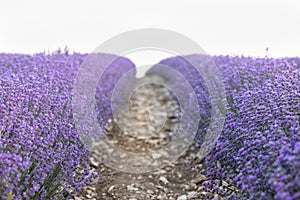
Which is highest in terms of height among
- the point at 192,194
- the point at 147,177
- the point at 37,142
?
the point at 37,142

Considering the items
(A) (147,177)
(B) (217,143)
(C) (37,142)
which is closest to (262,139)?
(B) (217,143)

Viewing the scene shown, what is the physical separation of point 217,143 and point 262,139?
2.47 feet

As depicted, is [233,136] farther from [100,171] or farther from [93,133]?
[100,171]

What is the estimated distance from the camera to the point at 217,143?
3.16 metres

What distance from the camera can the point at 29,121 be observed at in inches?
107

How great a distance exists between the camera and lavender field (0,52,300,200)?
2.18 metres

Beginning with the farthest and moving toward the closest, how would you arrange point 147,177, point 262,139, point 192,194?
point 147,177 → point 192,194 → point 262,139

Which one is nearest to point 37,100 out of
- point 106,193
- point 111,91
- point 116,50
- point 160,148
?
point 106,193

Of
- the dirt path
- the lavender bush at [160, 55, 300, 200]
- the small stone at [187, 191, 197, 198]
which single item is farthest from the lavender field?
the small stone at [187, 191, 197, 198]

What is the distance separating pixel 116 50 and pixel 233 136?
7.53 ft

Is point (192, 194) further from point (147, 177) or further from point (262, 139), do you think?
point (262, 139)

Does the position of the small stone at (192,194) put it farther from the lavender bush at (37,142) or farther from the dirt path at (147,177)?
the lavender bush at (37,142)

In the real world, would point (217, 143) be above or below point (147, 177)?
above

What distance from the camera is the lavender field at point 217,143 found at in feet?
7.15
